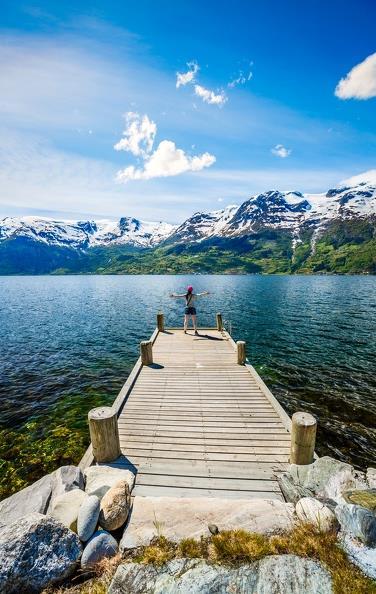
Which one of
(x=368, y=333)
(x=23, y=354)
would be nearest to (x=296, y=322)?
(x=368, y=333)

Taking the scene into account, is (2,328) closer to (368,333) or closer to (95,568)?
(95,568)

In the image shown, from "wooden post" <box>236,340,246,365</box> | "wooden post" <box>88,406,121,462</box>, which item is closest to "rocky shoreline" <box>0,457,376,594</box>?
"wooden post" <box>88,406,121,462</box>

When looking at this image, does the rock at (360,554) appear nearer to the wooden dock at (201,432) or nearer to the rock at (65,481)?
the wooden dock at (201,432)

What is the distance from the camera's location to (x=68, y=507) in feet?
18.3

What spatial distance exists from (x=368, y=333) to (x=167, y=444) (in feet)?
109

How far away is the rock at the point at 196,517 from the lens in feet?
17.0

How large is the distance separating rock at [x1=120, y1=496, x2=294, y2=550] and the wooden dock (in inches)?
44.6

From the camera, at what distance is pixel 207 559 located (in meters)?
4.59

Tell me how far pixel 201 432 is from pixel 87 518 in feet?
16.0

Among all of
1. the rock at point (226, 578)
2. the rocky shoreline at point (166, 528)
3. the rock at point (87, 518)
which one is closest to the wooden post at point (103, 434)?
the rocky shoreline at point (166, 528)

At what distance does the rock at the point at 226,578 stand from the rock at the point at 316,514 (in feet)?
2.55

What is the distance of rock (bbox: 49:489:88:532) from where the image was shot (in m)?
5.33

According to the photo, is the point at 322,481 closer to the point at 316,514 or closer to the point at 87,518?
the point at 316,514

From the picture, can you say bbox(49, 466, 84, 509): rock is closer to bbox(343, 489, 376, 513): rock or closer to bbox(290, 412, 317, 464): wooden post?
bbox(290, 412, 317, 464): wooden post
